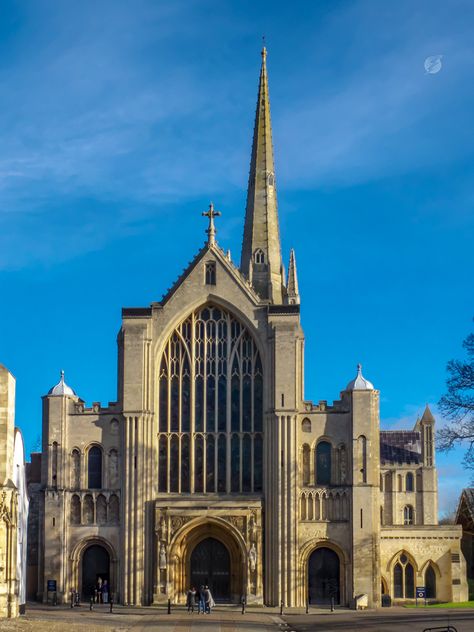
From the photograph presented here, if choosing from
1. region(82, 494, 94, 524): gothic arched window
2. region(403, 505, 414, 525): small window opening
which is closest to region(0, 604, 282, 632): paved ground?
region(82, 494, 94, 524): gothic arched window

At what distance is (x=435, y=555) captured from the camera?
2835 inches

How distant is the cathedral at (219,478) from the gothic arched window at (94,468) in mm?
79

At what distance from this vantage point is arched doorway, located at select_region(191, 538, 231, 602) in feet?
229

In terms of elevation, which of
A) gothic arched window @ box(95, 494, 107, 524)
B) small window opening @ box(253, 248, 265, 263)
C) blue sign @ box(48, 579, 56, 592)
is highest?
small window opening @ box(253, 248, 265, 263)

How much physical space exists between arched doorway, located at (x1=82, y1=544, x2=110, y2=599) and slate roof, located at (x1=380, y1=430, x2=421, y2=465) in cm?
3423

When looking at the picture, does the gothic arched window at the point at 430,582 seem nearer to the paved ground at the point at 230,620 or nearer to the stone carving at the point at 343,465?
the paved ground at the point at 230,620

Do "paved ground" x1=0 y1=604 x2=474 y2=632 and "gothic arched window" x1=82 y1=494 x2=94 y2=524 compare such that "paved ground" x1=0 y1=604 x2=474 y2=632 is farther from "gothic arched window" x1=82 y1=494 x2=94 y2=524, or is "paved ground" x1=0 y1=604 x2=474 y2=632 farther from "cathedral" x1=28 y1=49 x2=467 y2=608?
"gothic arched window" x1=82 y1=494 x2=94 y2=524

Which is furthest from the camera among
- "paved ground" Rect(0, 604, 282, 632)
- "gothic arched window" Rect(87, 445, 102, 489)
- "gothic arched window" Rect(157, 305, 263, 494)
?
"gothic arched window" Rect(87, 445, 102, 489)

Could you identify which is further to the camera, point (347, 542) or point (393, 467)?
point (393, 467)

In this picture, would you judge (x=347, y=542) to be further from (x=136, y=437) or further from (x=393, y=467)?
(x=393, y=467)

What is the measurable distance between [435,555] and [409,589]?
2.37 metres

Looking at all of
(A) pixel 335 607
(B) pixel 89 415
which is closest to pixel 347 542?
(A) pixel 335 607

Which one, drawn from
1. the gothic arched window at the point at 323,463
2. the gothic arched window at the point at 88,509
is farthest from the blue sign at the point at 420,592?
the gothic arched window at the point at 88,509

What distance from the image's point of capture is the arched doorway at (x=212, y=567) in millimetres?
69875
